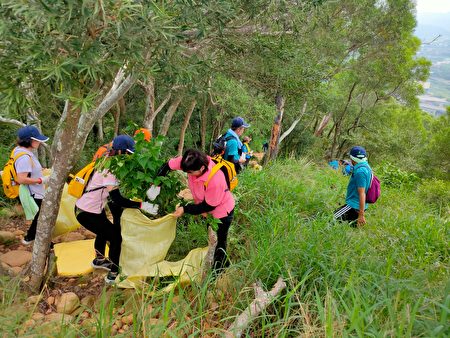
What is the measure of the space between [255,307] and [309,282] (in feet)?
2.09

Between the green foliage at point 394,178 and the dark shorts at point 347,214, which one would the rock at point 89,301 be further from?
the green foliage at point 394,178

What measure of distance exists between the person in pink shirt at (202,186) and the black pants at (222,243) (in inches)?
1.7

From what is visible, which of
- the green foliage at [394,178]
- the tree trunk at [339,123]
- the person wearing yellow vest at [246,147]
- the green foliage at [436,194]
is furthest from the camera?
the tree trunk at [339,123]

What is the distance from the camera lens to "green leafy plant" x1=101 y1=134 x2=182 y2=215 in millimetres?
3148

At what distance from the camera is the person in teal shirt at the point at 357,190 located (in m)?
4.31

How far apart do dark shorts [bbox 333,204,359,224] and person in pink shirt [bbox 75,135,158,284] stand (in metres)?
2.46

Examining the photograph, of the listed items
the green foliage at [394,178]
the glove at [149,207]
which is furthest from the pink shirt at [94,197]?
the green foliage at [394,178]

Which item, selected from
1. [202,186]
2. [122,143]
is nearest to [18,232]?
[122,143]

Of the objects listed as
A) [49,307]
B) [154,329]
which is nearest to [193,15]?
[154,329]

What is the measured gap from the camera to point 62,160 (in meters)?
3.17

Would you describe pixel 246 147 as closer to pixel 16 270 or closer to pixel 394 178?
pixel 394 178

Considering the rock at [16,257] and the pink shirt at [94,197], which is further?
the rock at [16,257]

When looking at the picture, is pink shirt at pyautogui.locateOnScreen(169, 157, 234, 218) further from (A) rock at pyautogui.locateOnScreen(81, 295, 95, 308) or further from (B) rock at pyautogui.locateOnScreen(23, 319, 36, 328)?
(B) rock at pyautogui.locateOnScreen(23, 319, 36, 328)

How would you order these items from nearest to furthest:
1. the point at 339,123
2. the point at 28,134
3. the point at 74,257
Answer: the point at 28,134
the point at 74,257
the point at 339,123
